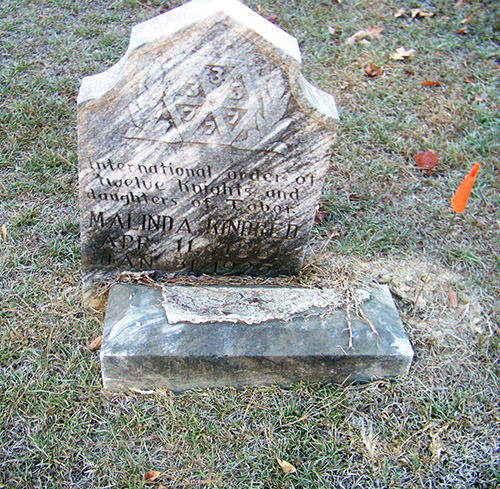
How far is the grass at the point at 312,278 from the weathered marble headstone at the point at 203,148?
47 cm

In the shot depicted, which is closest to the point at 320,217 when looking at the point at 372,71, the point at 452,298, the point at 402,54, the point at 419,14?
the point at 452,298

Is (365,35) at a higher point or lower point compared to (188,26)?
lower

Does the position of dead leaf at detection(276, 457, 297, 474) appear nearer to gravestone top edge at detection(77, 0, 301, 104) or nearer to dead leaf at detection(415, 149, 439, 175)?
gravestone top edge at detection(77, 0, 301, 104)

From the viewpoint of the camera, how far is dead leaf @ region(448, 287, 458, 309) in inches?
122

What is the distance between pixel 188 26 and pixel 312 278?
1432 millimetres

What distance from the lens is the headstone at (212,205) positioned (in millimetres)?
2215

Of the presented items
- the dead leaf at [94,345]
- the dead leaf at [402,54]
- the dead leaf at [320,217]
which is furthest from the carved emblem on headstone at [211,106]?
the dead leaf at [402,54]

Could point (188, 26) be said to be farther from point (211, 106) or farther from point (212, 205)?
point (212, 205)

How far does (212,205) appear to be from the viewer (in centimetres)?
262

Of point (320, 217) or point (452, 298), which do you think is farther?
point (320, 217)

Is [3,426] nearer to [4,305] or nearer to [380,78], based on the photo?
[4,305]

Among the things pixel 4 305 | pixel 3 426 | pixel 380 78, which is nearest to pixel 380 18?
pixel 380 78

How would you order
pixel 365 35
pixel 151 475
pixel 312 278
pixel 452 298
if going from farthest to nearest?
pixel 365 35 → pixel 452 298 → pixel 312 278 → pixel 151 475

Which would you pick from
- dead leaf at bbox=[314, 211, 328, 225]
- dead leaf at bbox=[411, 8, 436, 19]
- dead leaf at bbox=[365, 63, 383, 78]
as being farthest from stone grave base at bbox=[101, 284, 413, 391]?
dead leaf at bbox=[411, 8, 436, 19]
